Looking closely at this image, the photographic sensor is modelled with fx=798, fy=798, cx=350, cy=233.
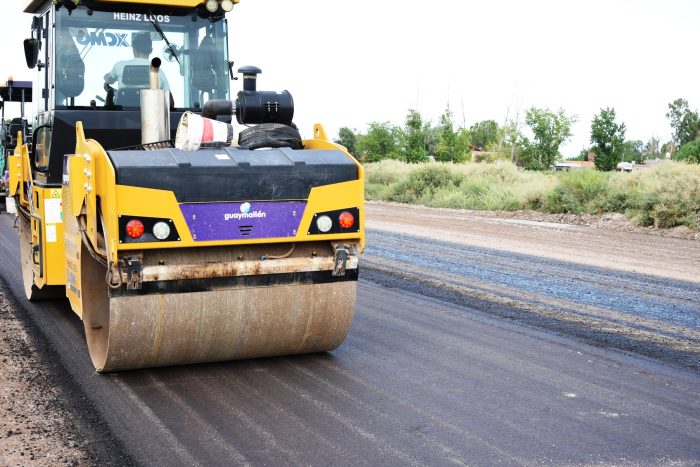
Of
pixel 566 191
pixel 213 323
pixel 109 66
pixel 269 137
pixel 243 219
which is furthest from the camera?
pixel 566 191

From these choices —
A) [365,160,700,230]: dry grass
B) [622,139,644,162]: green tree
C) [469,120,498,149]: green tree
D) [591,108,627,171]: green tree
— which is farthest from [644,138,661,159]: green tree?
[365,160,700,230]: dry grass

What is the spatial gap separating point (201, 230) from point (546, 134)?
181ft

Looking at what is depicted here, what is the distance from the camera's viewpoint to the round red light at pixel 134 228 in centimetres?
508

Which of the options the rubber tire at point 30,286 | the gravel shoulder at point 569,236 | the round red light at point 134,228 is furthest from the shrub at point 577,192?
the round red light at point 134,228

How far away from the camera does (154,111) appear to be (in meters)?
6.45

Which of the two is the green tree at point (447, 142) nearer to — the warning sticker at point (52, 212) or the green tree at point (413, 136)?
the green tree at point (413, 136)

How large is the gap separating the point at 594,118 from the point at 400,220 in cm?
4705

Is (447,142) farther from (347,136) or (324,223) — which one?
(324,223)

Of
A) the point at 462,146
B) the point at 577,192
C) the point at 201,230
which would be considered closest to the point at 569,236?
the point at 577,192

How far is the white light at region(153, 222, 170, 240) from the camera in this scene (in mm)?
5144

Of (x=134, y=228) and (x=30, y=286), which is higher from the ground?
(x=134, y=228)

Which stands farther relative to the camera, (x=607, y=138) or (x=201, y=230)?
(x=607, y=138)

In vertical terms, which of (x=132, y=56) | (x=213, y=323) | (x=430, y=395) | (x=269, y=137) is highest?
(x=132, y=56)

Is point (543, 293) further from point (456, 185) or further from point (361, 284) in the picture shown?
point (456, 185)
